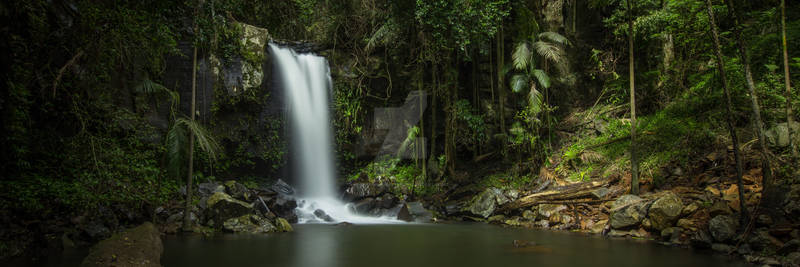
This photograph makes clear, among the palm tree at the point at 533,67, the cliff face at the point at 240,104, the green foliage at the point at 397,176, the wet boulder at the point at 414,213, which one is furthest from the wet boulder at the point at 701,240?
the cliff face at the point at 240,104

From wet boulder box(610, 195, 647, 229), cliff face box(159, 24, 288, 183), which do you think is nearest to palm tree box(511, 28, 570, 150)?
wet boulder box(610, 195, 647, 229)

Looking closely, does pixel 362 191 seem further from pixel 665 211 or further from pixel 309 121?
pixel 665 211

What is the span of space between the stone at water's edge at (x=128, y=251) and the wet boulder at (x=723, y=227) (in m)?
7.78

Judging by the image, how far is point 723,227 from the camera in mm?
5816

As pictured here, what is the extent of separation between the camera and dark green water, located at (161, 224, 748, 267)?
547cm

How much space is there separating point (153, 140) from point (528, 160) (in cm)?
1086

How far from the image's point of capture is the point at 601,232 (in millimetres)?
7863

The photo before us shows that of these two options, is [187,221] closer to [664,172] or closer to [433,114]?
[433,114]

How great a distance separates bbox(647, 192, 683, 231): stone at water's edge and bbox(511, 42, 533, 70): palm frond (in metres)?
5.29

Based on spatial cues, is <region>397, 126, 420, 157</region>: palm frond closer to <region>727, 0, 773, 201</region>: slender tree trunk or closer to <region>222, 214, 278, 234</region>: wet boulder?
<region>222, 214, 278, 234</region>: wet boulder

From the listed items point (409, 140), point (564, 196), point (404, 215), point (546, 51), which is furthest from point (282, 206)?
point (546, 51)

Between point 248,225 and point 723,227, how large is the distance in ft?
28.2

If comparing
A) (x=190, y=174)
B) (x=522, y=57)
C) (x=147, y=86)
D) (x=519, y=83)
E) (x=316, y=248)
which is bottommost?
(x=316, y=248)

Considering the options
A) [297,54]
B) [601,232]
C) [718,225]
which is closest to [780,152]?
[718,225]
